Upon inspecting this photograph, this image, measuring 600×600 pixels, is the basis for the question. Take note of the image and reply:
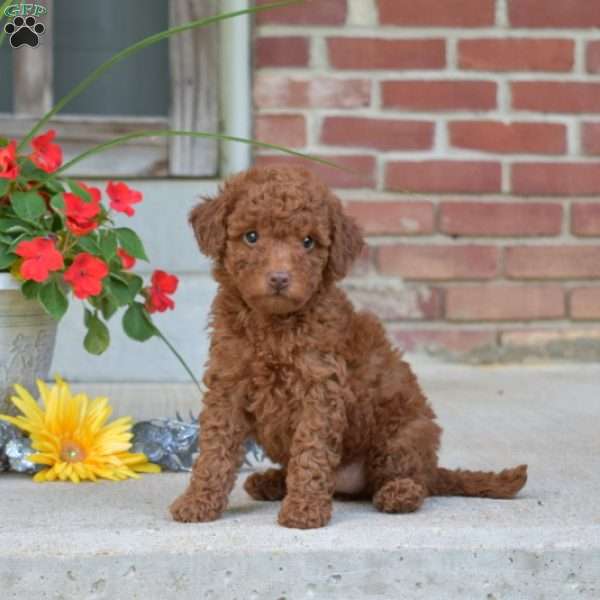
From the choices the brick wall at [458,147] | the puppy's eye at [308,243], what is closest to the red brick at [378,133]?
the brick wall at [458,147]

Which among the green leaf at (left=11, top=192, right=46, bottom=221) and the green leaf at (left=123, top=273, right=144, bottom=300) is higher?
the green leaf at (left=11, top=192, right=46, bottom=221)

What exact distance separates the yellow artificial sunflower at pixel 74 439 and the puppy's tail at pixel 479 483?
0.64 m

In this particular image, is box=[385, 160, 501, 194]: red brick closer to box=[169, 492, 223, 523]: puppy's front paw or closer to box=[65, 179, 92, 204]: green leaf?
box=[65, 179, 92, 204]: green leaf

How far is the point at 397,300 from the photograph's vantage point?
154 inches

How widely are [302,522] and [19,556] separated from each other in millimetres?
457

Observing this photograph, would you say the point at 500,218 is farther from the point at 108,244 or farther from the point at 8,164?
the point at 8,164

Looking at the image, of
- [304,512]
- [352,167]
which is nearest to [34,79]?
[352,167]

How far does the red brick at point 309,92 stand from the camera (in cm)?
387

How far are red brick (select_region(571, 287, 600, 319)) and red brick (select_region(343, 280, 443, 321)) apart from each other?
45cm

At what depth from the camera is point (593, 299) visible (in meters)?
3.99

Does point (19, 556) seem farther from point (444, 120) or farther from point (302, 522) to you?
point (444, 120)

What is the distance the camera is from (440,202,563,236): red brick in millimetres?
3916

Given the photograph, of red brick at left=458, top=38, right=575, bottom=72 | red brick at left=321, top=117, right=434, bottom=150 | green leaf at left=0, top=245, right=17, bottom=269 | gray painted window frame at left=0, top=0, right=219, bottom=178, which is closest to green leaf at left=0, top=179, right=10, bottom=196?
green leaf at left=0, top=245, right=17, bottom=269

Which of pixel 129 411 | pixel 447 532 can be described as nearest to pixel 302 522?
pixel 447 532
